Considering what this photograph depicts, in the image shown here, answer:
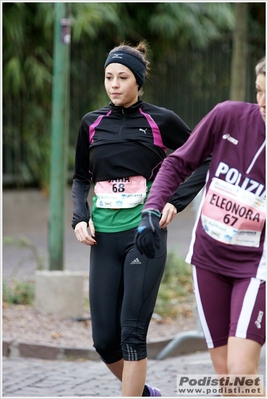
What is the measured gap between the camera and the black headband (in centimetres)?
467

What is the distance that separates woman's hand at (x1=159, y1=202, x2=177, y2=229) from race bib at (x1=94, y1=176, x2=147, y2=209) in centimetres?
20

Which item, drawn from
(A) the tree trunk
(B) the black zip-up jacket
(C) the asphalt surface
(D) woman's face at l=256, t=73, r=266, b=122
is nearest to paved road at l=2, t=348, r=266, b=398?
(C) the asphalt surface

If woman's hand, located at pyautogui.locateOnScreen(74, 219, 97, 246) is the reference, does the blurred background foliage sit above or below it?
below

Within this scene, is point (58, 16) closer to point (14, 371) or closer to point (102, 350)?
point (14, 371)

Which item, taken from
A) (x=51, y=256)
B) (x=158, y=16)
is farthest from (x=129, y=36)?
(x=51, y=256)

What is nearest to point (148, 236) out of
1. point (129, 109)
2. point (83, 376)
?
point (129, 109)

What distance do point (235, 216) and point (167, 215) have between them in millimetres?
742

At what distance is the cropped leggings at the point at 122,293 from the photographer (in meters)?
4.45

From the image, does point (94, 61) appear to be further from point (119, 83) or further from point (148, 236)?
point (148, 236)

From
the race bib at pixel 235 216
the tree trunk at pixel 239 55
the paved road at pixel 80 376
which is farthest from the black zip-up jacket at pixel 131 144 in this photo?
the tree trunk at pixel 239 55

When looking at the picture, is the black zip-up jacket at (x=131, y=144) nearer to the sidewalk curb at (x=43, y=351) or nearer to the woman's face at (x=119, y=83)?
the woman's face at (x=119, y=83)

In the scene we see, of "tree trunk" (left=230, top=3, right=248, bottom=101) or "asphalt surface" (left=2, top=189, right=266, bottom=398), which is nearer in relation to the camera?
"asphalt surface" (left=2, top=189, right=266, bottom=398)

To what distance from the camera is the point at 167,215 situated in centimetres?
439

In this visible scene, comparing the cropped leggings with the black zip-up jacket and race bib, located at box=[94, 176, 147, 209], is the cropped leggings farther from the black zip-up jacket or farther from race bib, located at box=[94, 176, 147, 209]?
the black zip-up jacket
